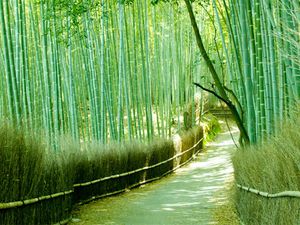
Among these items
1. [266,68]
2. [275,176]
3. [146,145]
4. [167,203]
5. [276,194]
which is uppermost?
[266,68]

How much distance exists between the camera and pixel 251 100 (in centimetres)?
561

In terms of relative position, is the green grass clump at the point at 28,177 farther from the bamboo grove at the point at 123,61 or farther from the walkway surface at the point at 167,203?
the walkway surface at the point at 167,203

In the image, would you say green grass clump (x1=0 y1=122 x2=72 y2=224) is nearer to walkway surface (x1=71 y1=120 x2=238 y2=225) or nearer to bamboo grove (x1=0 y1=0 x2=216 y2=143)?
bamboo grove (x1=0 y1=0 x2=216 y2=143)

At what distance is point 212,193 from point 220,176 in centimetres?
275

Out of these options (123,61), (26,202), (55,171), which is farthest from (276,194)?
(123,61)

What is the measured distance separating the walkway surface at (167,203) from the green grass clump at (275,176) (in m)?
1.28

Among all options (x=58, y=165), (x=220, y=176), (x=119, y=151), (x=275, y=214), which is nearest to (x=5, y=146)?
(x=58, y=165)

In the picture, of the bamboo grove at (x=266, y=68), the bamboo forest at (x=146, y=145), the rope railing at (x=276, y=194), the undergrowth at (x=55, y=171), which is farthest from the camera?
the undergrowth at (x=55, y=171)

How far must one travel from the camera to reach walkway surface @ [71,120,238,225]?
20.6ft

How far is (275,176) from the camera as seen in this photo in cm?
375

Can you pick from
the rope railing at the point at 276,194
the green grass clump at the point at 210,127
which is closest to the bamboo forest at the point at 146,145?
the rope railing at the point at 276,194

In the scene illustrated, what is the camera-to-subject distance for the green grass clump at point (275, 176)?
3.24m

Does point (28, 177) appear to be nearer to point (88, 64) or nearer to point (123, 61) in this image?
point (123, 61)

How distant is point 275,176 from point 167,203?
3.96 m
